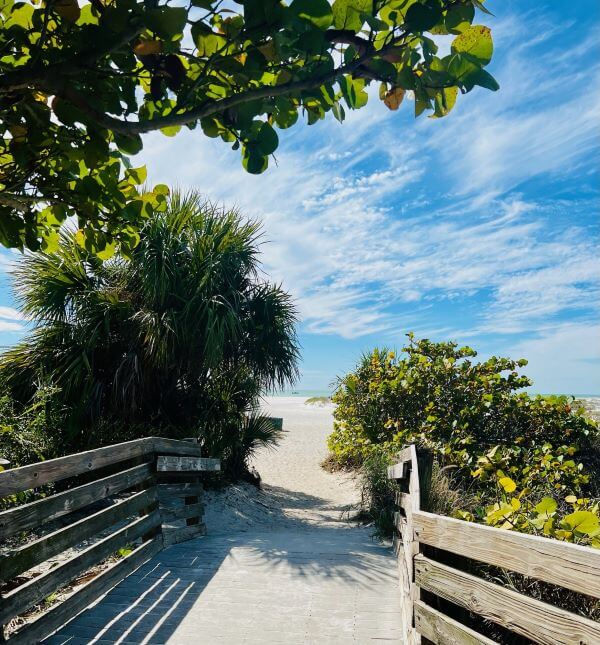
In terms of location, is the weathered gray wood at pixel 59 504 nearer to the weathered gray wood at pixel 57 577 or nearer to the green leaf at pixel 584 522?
the weathered gray wood at pixel 57 577

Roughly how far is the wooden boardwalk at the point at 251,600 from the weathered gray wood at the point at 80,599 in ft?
0.21

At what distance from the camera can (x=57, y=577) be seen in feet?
10.6

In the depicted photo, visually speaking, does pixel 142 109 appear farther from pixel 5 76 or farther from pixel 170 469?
pixel 170 469

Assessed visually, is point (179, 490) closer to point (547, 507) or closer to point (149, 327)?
point (149, 327)

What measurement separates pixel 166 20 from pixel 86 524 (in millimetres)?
3230

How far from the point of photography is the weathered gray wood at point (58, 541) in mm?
2877

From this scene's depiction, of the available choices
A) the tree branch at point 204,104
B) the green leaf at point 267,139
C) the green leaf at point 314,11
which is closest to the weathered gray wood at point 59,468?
the tree branch at point 204,104

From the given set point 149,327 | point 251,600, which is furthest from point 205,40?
point 149,327

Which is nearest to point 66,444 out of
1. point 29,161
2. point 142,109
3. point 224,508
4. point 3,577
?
point 224,508

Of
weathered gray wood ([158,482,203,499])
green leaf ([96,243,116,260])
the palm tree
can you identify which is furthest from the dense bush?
green leaf ([96,243,116,260])

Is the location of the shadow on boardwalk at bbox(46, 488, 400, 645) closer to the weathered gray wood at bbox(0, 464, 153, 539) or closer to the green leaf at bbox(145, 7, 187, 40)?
the weathered gray wood at bbox(0, 464, 153, 539)

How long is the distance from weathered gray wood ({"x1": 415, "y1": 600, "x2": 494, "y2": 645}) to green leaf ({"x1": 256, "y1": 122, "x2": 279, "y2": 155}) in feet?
7.72

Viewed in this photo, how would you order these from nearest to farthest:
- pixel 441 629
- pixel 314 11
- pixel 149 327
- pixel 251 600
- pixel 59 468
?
pixel 314 11, pixel 441 629, pixel 59 468, pixel 251 600, pixel 149 327

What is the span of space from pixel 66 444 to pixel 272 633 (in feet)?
16.8
